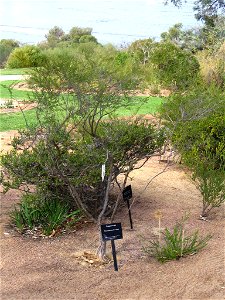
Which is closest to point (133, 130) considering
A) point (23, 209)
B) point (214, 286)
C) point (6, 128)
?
point (23, 209)

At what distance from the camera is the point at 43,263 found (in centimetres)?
536

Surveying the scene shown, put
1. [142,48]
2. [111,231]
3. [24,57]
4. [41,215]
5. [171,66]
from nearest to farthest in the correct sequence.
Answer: [111,231]
[41,215]
[171,66]
[142,48]
[24,57]

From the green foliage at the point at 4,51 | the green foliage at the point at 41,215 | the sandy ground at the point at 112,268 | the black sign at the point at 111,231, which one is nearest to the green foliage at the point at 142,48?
the green foliage at the point at 4,51

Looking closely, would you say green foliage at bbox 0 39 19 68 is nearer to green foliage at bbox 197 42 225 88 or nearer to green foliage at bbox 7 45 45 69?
green foliage at bbox 7 45 45 69

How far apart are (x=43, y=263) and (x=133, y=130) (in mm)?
1851

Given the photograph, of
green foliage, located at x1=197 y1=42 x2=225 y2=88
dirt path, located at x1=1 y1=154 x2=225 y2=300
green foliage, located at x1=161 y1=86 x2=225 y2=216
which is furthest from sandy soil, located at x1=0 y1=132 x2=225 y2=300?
green foliage, located at x1=197 y1=42 x2=225 y2=88

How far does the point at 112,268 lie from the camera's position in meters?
5.32

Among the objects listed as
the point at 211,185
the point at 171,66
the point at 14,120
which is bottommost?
the point at 14,120

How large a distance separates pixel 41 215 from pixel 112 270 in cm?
142

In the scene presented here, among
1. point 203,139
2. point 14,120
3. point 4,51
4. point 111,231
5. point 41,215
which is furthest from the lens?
point 4,51

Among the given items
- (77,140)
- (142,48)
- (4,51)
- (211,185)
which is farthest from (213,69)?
(4,51)

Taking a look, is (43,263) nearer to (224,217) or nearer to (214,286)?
(214,286)

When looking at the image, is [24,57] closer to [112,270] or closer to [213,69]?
[213,69]

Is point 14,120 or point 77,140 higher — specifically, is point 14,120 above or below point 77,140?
below
